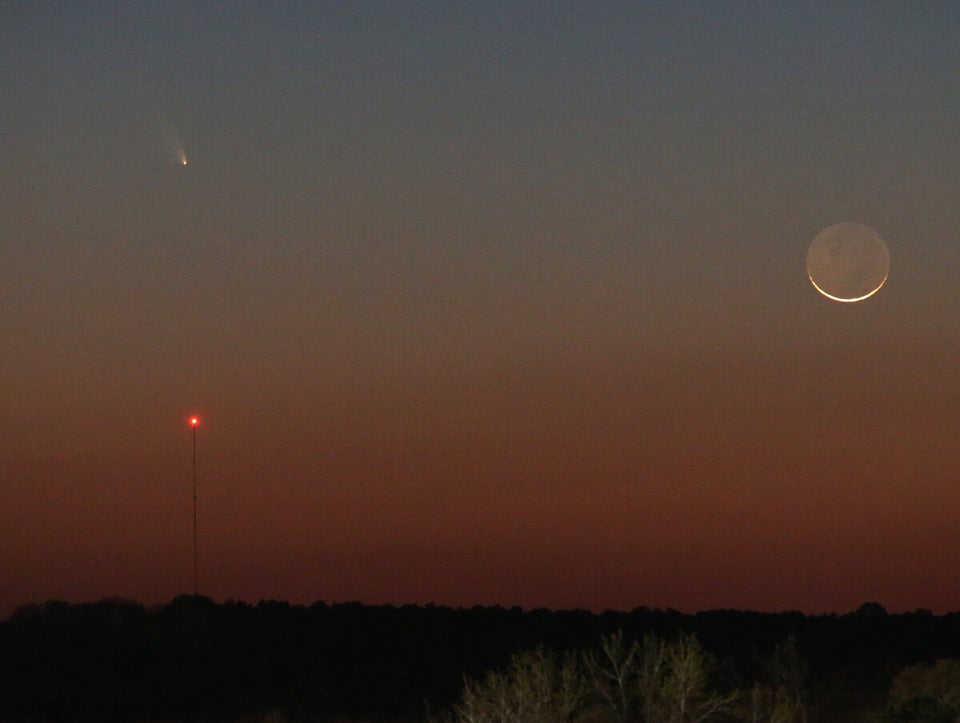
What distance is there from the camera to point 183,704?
55.7 metres

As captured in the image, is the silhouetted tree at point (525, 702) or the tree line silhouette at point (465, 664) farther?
the tree line silhouette at point (465, 664)

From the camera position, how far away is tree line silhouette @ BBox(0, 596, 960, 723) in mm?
35281

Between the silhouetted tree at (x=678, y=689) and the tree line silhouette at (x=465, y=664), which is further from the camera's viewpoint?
the tree line silhouette at (x=465, y=664)

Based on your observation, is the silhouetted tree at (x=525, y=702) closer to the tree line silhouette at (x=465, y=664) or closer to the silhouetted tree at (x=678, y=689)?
the tree line silhouette at (x=465, y=664)

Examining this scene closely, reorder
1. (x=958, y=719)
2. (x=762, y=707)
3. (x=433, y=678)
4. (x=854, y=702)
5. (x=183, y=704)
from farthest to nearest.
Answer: (x=433, y=678) < (x=183, y=704) < (x=854, y=702) < (x=762, y=707) < (x=958, y=719)

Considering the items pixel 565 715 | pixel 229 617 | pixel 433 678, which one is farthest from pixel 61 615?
pixel 565 715

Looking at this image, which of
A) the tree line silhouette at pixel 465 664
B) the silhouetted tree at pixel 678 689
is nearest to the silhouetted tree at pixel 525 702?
the tree line silhouette at pixel 465 664

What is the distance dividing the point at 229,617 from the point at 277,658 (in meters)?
15.4

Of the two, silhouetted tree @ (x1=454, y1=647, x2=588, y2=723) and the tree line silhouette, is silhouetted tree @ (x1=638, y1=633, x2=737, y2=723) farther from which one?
silhouetted tree @ (x1=454, y1=647, x2=588, y2=723)

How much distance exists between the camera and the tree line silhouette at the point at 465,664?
116ft

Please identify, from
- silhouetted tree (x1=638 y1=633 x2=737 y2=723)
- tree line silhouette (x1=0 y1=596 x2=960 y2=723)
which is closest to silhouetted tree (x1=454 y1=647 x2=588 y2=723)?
tree line silhouette (x1=0 y1=596 x2=960 y2=723)

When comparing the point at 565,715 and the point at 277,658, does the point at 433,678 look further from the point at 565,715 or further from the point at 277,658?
the point at 565,715

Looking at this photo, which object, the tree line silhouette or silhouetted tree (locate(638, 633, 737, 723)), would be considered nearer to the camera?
silhouetted tree (locate(638, 633, 737, 723))

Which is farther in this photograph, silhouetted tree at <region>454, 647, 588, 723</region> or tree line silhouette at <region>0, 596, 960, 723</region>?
tree line silhouette at <region>0, 596, 960, 723</region>
